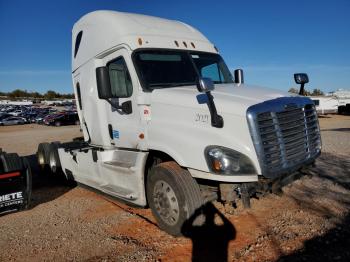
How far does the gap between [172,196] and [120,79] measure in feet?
7.27

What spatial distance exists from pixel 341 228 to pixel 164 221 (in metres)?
2.51

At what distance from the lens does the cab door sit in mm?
5640

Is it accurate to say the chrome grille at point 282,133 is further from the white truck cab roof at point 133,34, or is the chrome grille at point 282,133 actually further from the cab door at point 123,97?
the white truck cab roof at point 133,34

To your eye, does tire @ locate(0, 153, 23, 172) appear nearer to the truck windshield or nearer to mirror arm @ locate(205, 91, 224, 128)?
the truck windshield

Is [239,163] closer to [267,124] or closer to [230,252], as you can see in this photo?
[267,124]

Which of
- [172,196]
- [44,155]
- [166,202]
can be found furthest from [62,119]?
[172,196]

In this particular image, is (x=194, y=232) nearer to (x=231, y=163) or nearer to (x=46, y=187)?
(x=231, y=163)

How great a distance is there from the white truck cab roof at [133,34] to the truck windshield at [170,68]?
17cm

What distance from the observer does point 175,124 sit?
4.95 m

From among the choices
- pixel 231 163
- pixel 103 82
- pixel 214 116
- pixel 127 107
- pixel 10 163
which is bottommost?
pixel 10 163

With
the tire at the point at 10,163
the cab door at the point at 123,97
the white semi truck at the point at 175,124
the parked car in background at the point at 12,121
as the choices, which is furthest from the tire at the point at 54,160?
the parked car in background at the point at 12,121

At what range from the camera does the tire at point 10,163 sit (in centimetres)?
600

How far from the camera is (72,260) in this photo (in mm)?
4449

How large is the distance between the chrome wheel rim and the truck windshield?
5.16 feet
